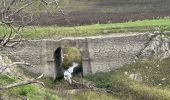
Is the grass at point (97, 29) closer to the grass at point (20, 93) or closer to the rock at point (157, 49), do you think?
the rock at point (157, 49)

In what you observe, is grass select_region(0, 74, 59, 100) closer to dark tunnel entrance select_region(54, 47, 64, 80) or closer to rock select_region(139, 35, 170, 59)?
rock select_region(139, 35, 170, 59)

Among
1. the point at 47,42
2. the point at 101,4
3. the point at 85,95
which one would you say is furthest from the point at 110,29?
the point at 101,4

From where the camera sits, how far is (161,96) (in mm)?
24266

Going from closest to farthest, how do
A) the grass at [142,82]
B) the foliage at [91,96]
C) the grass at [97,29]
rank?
the foliage at [91,96] → the grass at [142,82] → the grass at [97,29]

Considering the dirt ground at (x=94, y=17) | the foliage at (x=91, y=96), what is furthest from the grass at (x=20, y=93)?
the dirt ground at (x=94, y=17)

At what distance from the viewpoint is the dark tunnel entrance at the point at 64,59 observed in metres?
29.2

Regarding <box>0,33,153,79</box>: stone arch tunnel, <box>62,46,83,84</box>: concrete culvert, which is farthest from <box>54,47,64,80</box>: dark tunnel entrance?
<box>0,33,153,79</box>: stone arch tunnel

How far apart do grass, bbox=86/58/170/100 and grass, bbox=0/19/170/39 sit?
2136mm

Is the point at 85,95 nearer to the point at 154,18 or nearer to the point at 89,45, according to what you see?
the point at 89,45

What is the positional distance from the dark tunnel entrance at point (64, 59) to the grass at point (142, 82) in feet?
7.42

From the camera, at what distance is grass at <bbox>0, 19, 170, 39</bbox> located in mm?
28094

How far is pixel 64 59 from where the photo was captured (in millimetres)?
31250

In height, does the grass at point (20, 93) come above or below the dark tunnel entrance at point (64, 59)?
above

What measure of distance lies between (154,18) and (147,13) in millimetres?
1786
